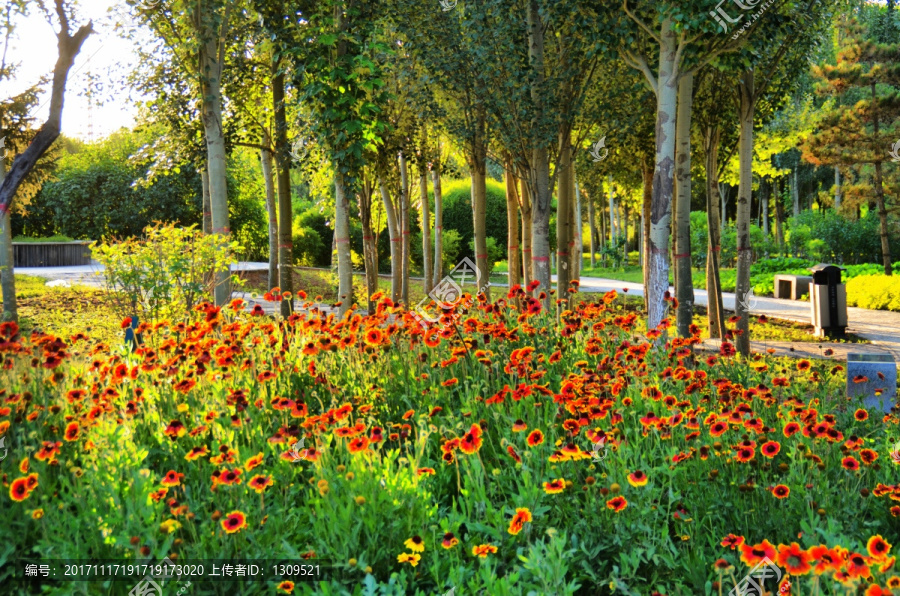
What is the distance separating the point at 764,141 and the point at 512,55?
361 inches

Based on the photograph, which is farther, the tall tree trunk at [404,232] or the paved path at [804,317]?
the tall tree trunk at [404,232]

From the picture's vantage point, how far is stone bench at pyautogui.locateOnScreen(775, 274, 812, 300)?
19344 millimetres

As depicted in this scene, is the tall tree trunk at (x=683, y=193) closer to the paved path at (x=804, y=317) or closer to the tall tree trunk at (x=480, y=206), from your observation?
the paved path at (x=804, y=317)

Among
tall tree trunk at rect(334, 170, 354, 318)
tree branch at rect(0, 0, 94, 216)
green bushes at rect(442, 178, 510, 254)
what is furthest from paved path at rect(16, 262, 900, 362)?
green bushes at rect(442, 178, 510, 254)

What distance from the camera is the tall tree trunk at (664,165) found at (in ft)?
23.6

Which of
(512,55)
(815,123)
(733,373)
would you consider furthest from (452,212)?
(733,373)

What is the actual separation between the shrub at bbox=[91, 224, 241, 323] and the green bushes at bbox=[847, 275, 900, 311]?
1448 centimetres

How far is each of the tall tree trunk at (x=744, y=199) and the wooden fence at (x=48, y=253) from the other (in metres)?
24.9

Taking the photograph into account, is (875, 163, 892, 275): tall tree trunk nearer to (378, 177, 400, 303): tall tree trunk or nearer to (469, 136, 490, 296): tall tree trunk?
(469, 136, 490, 296): tall tree trunk

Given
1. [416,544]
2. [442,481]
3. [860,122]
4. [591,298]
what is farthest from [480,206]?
[860,122]

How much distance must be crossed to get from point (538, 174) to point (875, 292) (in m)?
10.9

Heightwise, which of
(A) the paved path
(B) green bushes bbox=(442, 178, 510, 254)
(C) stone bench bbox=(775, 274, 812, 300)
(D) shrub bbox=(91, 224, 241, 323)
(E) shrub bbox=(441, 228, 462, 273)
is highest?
(B) green bushes bbox=(442, 178, 510, 254)

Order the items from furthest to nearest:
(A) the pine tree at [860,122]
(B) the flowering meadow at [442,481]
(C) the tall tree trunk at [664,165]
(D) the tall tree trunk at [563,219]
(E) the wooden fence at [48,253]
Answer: (E) the wooden fence at [48,253] < (A) the pine tree at [860,122] < (D) the tall tree trunk at [563,219] < (C) the tall tree trunk at [664,165] < (B) the flowering meadow at [442,481]

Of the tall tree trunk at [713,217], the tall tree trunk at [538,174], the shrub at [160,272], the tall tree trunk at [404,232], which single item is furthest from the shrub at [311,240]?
the shrub at [160,272]
